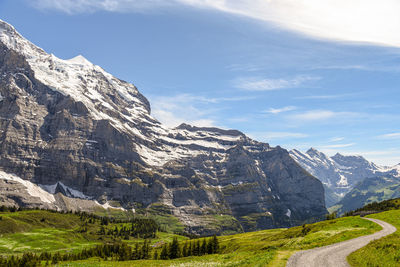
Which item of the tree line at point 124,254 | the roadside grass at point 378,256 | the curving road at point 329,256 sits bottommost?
the tree line at point 124,254

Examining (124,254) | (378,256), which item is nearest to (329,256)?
(378,256)

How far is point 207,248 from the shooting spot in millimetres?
111625

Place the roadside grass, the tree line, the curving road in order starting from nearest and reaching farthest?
the roadside grass < the curving road < the tree line

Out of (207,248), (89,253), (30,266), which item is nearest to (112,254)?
(89,253)

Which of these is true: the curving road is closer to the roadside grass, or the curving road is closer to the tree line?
the roadside grass

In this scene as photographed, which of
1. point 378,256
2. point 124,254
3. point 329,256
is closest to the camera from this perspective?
point 378,256

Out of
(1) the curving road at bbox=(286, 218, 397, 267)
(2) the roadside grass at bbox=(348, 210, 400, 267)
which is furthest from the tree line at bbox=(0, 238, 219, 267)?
(2) the roadside grass at bbox=(348, 210, 400, 267)

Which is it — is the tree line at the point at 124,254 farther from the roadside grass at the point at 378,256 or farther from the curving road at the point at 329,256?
the roadside grass at the point at 378,256

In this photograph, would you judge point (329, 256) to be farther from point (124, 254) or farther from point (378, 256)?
point (124, 254)

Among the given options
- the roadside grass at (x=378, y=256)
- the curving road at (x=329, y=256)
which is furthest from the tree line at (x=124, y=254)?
the roadside grass at (x=378, y=256)

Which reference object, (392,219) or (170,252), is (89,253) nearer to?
(170,252)

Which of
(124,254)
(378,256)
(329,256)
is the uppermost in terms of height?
(378,256)

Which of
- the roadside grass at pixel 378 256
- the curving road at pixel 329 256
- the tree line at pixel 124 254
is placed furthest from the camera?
the tree line at pixel 124 254

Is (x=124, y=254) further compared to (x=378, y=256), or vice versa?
(x=124, y=254)
